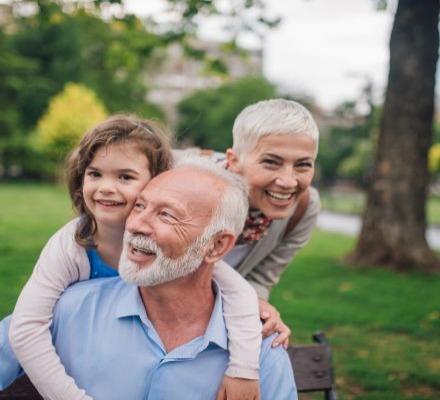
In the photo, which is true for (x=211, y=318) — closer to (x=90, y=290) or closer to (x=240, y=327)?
(x=240, y=327)

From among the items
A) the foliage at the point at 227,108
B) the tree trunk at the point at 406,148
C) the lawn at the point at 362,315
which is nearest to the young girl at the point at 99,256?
the lawn at the point at 362,315

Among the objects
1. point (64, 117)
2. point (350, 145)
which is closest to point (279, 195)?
point (64, 117)

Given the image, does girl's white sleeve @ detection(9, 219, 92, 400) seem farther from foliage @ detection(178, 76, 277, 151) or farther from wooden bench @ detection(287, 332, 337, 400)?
foliage @ detection(178, 76, 277, 151)

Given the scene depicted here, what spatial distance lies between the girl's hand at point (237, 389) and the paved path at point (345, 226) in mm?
14117

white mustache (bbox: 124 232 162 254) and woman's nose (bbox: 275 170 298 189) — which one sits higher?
woman's nose (bbox: 275 170 298 189)

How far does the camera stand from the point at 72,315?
2.48m

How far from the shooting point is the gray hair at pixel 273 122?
8.79 ft

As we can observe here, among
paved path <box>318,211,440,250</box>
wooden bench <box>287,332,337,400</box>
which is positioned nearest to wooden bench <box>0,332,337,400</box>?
wooden bench <box>287,332,337,400</box>

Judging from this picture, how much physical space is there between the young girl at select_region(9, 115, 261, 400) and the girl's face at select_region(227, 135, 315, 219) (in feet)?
1.19

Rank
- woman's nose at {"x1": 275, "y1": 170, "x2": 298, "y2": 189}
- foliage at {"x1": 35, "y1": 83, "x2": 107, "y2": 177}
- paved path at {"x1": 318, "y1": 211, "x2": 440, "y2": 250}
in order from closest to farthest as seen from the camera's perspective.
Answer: woman's nose at {"x1": 275, "y1": 170, "x2": 298, "y2": 189} < paved path at {"x1": 318, "y1": 211, "x2": 440, "y2": 250} < foliage at {"x1": 35, "y1": 83, "x2": 107, "y2": 177}

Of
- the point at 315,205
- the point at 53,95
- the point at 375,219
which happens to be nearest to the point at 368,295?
the point at 375,219

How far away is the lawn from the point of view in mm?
5668

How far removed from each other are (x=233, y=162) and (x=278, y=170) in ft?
0.91

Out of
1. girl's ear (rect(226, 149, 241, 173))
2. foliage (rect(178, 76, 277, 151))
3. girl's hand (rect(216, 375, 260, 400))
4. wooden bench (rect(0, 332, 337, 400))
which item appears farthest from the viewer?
A: foliage (rect(178, 76, 277, 151))
